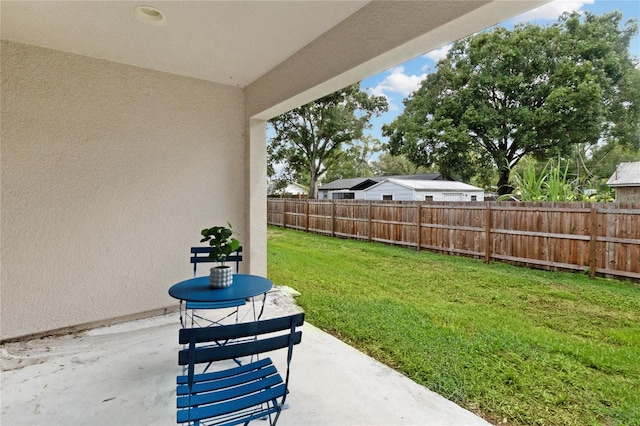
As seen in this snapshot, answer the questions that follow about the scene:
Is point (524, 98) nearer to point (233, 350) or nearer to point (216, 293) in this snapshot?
point (216, 293)

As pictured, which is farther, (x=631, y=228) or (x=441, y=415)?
(x=631, y=228)

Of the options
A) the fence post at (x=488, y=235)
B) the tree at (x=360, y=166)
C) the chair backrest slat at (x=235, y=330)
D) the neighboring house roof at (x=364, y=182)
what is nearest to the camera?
the chair backrest slat at (x=235, y=330)

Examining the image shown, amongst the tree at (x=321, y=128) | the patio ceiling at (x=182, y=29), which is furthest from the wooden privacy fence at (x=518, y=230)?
the tree at (x=321, y=128)

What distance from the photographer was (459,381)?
6.94ft

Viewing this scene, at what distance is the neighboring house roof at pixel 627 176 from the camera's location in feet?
19.5

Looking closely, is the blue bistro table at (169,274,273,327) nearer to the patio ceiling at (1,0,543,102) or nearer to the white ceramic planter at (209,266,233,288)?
the white ceramic planter at (209,266,233,288)

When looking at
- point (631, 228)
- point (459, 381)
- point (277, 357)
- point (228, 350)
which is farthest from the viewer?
point (631, 228)

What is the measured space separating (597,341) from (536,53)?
1046 cm

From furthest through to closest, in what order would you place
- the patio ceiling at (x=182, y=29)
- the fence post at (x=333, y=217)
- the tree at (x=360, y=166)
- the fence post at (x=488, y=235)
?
the tree at (x=360, y=166) → the fence post at (x=333, y=217) → the fence post at (x=488, y=235) → the patio ceiling at (x=182, y=29)

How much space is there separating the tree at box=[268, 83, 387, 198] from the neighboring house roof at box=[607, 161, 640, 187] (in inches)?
346

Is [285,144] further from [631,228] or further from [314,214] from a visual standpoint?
[631,228]

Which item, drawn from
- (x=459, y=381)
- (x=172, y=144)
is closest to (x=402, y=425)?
(x=459, y=381)

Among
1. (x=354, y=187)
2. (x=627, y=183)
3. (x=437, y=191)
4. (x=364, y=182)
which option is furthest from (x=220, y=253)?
(x=354, y=187)

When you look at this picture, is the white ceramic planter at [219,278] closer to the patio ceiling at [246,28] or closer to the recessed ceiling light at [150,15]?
the patio ceiling at [246,28]
